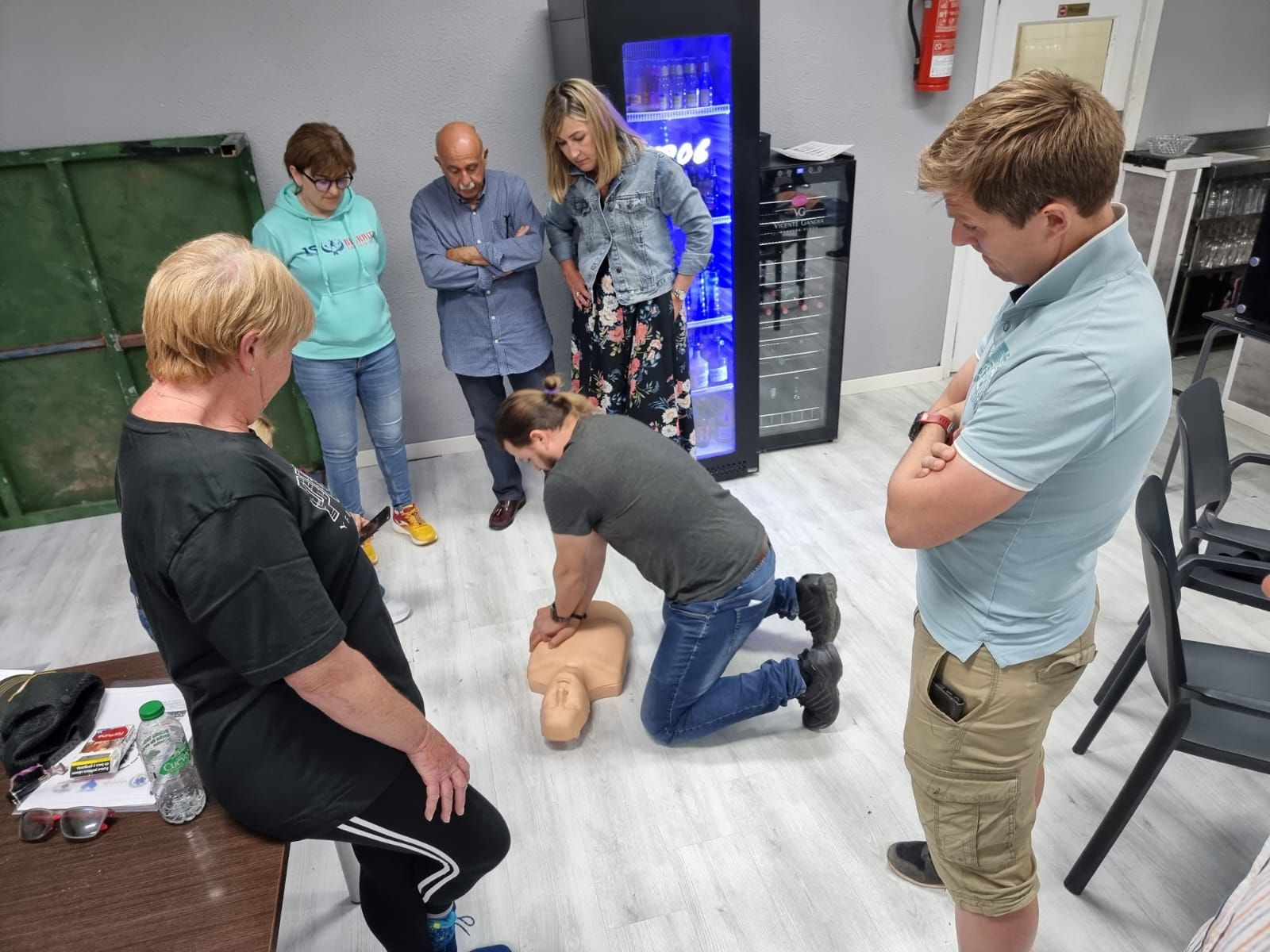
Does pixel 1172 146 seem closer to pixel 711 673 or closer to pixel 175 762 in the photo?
pixel 711 673

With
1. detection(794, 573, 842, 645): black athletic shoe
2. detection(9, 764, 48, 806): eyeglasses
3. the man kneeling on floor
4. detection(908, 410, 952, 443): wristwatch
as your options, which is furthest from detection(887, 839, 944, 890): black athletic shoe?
detection(9, 764, 48, 806): eyeglasses

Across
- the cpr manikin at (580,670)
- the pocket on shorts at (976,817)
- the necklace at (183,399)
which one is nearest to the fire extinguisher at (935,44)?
the cpr manikin at (580,670)

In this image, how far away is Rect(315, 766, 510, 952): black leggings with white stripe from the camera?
4.71ft

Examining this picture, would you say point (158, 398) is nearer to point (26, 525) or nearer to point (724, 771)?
→ point (724, 771)

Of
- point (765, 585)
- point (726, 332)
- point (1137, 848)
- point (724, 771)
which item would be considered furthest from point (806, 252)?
point (1137, 848)

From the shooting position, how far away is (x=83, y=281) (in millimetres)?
3564

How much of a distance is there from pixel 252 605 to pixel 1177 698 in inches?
71.2

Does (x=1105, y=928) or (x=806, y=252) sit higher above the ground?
(x=806, y=252)

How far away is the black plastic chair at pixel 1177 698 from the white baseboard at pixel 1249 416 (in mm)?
2577

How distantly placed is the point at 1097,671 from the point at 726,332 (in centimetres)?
203

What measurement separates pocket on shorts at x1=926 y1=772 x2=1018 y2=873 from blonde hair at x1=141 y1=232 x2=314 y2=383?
1.37m

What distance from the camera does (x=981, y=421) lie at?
1213mm

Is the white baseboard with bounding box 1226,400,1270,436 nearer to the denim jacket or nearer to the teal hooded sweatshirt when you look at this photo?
the denim jacket

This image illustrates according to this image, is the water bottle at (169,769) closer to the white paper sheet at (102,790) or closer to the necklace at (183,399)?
the white paper sheet at (102,790)
